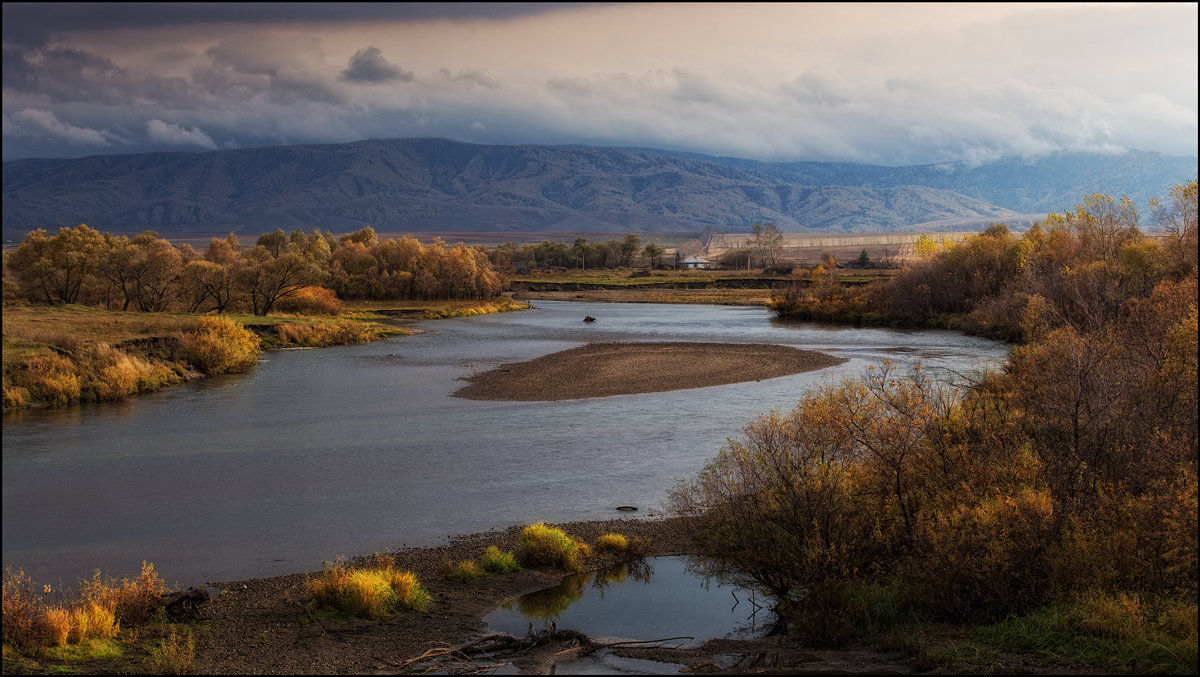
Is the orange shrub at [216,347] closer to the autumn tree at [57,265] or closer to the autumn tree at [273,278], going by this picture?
the autumn tree at [57,265]

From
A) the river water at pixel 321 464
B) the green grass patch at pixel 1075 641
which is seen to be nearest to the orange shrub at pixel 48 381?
the river water at pixel 321 464

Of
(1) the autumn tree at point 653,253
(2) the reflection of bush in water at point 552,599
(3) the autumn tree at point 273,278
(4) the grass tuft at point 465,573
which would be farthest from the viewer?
(1) the autumn tree at point 653,253

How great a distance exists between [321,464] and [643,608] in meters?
14.0

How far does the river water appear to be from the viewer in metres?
18.0

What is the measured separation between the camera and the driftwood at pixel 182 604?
43.4 ft

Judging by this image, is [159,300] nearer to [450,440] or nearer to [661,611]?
[450,440]

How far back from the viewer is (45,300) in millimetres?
62531

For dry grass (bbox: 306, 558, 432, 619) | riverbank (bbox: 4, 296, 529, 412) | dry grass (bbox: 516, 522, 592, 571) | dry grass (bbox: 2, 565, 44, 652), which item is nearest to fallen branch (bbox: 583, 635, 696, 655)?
dry grass (bbox: 306, 558, 432, 619)

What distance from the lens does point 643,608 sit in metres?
14.7

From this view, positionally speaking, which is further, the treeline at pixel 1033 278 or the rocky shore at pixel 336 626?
the treeline at pixel 1033 278

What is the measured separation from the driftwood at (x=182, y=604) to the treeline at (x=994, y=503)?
29.0 ft

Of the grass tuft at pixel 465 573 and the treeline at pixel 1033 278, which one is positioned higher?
the treeline at pixel 1033 278

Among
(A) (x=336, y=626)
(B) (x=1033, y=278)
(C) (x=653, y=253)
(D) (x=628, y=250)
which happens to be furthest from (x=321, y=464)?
(C) (x=653, y=253)

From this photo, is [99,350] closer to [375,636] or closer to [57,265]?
[57,265]
